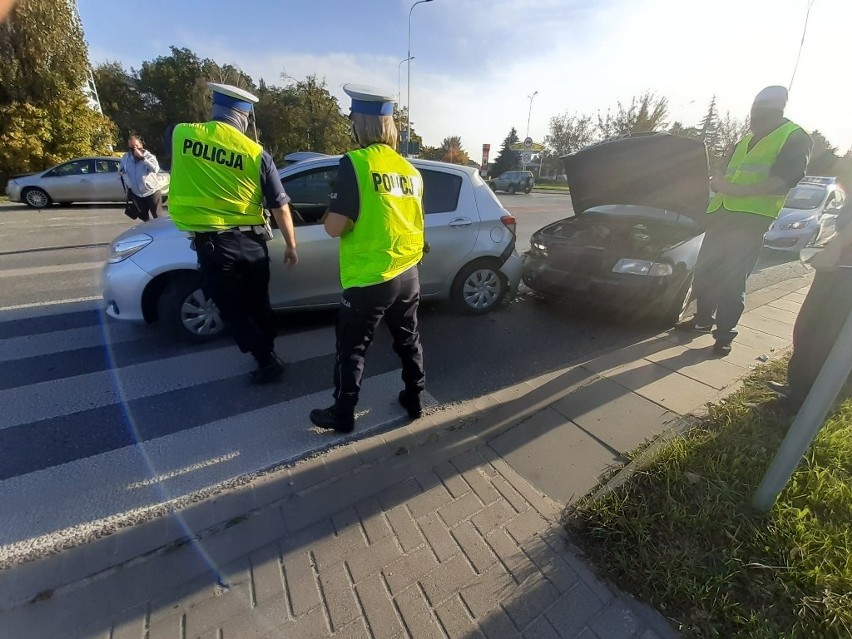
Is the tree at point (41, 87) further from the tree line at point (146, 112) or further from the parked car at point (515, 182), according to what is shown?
the parked car at point (515, 182)

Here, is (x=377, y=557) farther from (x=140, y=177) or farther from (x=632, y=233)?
(x=140, y=177)

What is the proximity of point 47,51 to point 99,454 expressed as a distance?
1868 centimetres

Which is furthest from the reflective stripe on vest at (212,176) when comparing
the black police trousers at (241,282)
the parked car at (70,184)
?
the parked car at (70,184)

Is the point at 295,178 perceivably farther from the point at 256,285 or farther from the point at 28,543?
the point at 28,543

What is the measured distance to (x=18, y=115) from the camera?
45.5ft

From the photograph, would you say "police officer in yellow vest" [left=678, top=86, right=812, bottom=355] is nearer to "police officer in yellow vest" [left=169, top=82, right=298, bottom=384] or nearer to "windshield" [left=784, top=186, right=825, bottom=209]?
"police officer in yellow vest" [left=169, top=82, right=298, bottom=384]

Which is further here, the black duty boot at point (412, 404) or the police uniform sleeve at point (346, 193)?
the black duty boot at point (412, 404)

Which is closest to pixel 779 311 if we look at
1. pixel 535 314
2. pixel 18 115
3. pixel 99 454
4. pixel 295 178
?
pixel 535 314

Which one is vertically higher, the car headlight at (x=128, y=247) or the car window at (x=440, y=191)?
the car window at (x=440, y=191)

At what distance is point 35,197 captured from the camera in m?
11.6

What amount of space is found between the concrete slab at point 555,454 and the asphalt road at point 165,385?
0.62 metres

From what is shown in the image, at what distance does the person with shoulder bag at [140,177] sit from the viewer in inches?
253

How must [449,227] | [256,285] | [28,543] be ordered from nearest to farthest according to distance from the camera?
[28,543] < [256,285] < [449,227]

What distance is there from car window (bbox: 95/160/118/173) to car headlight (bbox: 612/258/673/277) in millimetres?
14140
